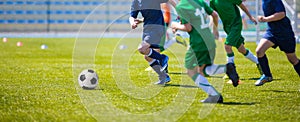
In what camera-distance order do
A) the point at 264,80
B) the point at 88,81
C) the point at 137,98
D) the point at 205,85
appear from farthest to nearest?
the point at 264,80 < the point at 88,81 < the point at 137,98 < the point at 205,85

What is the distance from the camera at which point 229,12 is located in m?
8.84

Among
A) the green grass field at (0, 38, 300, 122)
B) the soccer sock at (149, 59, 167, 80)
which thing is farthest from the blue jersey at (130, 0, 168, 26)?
the green grass field at (0, 38, 300, 122)

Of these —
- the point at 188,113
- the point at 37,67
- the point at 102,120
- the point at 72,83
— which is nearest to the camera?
the point at 102,120

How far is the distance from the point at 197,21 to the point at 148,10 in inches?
86.3

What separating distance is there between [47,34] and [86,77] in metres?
21.8

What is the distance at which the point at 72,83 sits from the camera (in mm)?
9297

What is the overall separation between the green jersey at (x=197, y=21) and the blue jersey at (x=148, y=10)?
2087 mm

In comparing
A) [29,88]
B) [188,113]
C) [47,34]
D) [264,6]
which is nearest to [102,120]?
[188,113]

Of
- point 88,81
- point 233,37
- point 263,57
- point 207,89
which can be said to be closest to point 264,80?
point 263,57

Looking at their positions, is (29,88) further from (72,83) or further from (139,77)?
(139,77)

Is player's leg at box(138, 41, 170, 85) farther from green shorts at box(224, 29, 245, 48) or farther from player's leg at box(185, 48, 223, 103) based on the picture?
player's leg at box(185, 48, 223, 103)

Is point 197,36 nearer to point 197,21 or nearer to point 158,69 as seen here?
point 197,21

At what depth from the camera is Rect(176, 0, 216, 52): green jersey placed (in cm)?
690

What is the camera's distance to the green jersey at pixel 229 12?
8.77 meters
